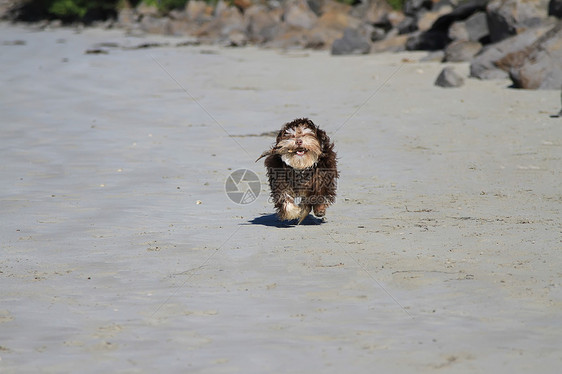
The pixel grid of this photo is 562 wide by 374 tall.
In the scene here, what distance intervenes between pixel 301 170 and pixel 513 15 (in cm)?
1724

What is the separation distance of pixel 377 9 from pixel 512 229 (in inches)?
1360

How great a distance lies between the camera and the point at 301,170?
28.3 feet

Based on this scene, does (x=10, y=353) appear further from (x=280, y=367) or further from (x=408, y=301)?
(x=408, y=301)

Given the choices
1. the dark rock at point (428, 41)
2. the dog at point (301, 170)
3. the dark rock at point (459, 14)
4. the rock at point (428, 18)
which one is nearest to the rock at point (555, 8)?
the dark rock at point (459, 14)

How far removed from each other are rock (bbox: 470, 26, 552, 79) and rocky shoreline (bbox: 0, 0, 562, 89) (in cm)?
2

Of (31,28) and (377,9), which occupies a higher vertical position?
(377,9)

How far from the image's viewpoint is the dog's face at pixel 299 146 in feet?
27.8

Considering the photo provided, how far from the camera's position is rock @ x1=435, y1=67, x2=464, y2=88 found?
1984 cm

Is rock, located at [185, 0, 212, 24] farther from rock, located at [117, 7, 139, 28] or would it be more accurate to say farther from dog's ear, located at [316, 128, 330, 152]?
dog's ear, located at [316, 128, 330, 152]

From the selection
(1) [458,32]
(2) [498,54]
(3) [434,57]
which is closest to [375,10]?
(1) [458,32]

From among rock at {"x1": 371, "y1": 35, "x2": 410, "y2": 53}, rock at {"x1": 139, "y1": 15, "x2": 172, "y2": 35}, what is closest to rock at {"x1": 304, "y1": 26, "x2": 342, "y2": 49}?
rock at {"x1": 371, "y1": 35, "x2": 410, "y2": 53}

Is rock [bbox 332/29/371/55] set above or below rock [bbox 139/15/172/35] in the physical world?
above

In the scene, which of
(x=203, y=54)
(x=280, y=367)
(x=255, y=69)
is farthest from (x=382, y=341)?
(x=203, y=54)

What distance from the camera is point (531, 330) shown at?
233 inches
